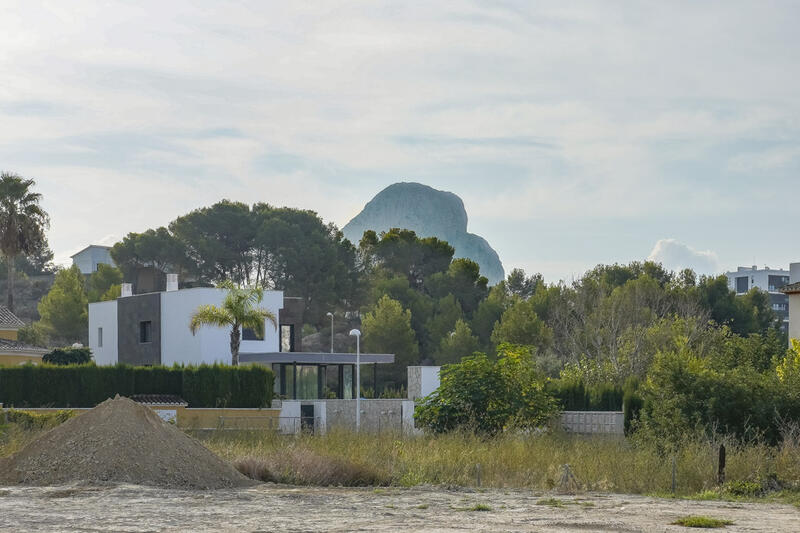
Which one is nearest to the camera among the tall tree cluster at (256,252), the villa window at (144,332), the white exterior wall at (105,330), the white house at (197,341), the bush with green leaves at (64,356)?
the bush with green leaves at (64,356)

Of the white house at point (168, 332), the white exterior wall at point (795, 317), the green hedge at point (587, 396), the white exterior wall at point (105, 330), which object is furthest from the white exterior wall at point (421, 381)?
the white exterior wall at point (105, 330)

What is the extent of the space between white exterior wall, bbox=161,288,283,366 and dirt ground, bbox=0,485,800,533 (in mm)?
37305

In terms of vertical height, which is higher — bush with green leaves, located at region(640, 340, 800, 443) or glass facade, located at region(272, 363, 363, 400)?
bush with green leaves, located at region(640, 340, 800, 443)

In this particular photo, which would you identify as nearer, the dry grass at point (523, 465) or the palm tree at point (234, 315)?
the dry grass at point (523, 465)

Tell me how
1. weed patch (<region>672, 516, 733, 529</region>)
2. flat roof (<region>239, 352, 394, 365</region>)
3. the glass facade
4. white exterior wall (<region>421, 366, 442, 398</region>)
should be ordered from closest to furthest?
1. weed patch (<region>672, 516, 733, 529</region>)
2. white exterior wall (<region>421, 366, 442, 398</region>)
3. flat roof (<region>239, 352, 394, 365</region>)
4. the glass facade

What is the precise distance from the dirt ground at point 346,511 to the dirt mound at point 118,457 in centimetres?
92

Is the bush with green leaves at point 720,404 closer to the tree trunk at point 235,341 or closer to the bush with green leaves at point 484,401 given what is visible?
the bush with green leaves at point 484,401

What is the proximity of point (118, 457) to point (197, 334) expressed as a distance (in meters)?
36.2

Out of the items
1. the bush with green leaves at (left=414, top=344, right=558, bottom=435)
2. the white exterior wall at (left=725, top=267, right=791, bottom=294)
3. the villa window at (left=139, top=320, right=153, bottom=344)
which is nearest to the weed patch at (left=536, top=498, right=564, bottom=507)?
the bush with green leaves at (left=414, top=344, right=558, bottom=435)

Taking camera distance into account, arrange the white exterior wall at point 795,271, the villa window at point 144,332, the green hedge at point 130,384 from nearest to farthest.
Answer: the green hedge at point 130,384, the villa window at point 144,332, the white exterior wall at point 795,271

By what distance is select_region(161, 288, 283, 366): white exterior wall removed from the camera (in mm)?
59000

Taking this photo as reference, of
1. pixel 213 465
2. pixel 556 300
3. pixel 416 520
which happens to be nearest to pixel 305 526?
pixel 416 520

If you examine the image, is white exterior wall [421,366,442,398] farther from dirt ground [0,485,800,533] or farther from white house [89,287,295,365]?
dirt ground [0,485,800,533]

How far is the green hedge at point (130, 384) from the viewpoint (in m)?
46.1
